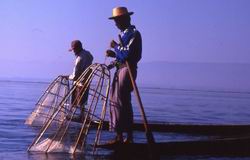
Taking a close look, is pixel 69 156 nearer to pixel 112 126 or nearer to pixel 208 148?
pixel 112 126

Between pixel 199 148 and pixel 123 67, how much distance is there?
1848mm

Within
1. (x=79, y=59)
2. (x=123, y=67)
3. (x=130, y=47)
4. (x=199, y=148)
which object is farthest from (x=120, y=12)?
(x=79, y=59)

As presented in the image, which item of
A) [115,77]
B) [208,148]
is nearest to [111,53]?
[115,77]

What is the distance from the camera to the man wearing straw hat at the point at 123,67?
7.61 meters

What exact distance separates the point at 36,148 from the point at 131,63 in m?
2.21

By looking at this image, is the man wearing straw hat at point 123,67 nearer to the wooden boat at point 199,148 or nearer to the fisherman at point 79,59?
the wooden boat at point 199,148

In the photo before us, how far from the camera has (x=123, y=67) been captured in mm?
7742

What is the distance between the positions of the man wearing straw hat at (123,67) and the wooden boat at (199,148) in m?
0.25

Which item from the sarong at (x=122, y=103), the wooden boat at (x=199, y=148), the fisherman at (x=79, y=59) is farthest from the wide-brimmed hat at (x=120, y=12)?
the fisherman at (x=79, y=59)

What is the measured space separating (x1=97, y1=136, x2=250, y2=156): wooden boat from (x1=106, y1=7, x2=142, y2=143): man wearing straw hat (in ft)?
0.83

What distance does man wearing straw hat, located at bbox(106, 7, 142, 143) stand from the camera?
7613mm

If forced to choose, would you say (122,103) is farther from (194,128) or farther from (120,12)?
(194,128)

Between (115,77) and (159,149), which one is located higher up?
(115,77)

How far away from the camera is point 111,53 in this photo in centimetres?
788
